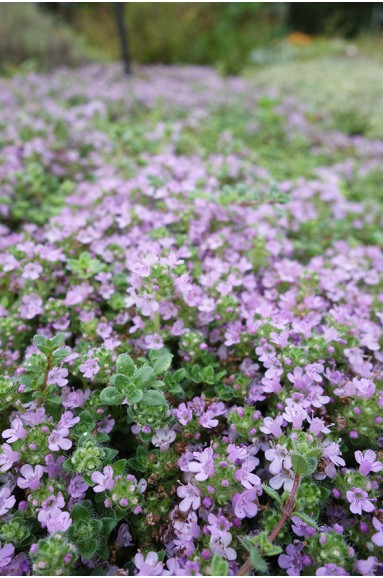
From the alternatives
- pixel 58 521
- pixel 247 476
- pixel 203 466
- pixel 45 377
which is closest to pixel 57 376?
pixel 45 377

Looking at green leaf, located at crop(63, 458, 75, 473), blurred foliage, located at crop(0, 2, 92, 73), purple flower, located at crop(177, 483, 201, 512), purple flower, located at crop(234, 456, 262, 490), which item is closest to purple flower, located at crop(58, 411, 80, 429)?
green leaf, located at crop(63, 458, 75, 473)

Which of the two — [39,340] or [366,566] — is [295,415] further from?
[39,340]

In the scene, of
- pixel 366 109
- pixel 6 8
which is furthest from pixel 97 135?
pixel 6 8

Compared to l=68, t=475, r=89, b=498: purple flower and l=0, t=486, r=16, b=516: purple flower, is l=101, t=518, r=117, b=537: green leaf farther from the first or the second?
l=0, t=486, r=16, b=516: purple flower

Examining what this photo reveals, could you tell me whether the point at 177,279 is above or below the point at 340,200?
above

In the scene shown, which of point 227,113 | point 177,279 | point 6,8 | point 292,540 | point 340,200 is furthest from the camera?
point 6,8

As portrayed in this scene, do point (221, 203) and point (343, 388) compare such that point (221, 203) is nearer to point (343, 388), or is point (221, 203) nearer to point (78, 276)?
point (78, 276)

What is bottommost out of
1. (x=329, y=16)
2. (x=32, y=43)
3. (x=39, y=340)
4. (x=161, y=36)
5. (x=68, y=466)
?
(x=68, y=466)
